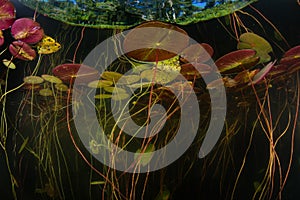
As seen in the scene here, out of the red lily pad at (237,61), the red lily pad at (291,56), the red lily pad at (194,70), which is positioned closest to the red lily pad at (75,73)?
the red lily pad at (194,70)

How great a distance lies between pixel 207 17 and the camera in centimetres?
87

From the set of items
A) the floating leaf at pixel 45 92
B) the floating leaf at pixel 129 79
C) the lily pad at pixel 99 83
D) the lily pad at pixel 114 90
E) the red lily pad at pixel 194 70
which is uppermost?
the red lily pad at pixel 194 70

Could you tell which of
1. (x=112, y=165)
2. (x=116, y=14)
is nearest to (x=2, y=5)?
(x=116, y=14)

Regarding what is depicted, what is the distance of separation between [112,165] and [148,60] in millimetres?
324

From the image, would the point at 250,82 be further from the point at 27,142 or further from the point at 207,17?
the point at 27,142

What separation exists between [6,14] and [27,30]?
0.08 meters

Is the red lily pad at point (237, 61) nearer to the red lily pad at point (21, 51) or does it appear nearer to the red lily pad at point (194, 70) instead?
the red lily pad at point (194, 70)

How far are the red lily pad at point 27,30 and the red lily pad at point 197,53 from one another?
43cm

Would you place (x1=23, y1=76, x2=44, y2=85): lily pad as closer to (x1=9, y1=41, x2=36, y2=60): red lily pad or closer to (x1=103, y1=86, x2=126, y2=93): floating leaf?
(x1=9, y1=41, x2=36, y2=60): red lily pad

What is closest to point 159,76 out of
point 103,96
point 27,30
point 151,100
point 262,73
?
point 151,100

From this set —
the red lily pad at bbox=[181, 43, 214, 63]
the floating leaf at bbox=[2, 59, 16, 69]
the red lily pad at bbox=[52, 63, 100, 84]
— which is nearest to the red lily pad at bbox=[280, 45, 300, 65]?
the red lily pad at bbox=[181, 43, 214, 63]

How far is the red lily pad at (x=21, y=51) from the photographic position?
0.94m

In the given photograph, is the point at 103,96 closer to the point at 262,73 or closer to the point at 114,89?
the point at 114,89

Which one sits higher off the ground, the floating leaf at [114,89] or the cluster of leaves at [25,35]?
the cluster of leaves at [25,35]
